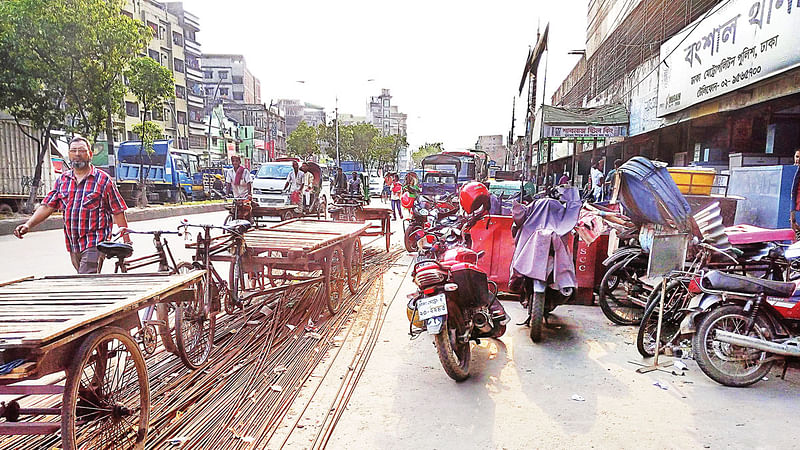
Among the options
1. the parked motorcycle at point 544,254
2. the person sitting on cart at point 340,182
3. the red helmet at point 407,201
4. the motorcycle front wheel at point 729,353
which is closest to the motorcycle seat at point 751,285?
the motorcycle front wheel at point 729,353

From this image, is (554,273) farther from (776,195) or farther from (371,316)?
(776,195)

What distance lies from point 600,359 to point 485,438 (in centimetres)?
196

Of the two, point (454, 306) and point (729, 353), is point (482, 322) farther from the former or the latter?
point (729, 353)

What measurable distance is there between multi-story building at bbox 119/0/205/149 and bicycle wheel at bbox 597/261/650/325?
141 ft

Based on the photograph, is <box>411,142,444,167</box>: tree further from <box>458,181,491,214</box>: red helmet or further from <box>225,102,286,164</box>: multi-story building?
<box>458,181,491,214</box>: red helmet

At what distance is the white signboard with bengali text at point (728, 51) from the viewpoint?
7465 millimetres

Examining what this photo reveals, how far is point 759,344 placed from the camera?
3918 mm

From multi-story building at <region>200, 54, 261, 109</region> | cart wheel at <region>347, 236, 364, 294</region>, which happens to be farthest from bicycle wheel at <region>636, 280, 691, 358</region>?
multi-story building at <region>200, 54, 261, 109</region>

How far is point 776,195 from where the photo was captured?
22.7 ft

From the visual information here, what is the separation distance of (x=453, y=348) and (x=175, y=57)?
52.8 metres

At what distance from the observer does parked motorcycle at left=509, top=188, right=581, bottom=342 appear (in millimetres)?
5035

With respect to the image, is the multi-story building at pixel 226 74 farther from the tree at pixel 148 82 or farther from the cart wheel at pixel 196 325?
the cart wheel at pixel 196 325

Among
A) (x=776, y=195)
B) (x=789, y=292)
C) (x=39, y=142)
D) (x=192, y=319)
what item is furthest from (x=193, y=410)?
(x=39, y=142)

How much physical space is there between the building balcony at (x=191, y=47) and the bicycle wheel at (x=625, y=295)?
178 ft
